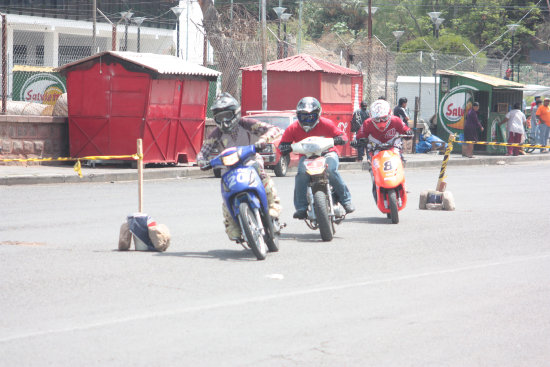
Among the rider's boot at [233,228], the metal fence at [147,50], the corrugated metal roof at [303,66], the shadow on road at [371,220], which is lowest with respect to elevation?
the shadow on road at [371,220]

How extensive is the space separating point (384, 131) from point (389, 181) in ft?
3.27

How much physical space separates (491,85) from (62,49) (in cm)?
2818

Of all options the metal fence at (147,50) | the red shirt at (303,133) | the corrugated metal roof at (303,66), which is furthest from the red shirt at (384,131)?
A: the metal fence at (147,50)

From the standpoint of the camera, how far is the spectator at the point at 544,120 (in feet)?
97.6

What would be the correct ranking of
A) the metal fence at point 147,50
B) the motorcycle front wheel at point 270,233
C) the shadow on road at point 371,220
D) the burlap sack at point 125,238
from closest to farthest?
the motorcycle front wheel at point 270,233 → the burlap sack at point 125,238 → the shadow on road at point 371,220 → the metal fence at point 147,50

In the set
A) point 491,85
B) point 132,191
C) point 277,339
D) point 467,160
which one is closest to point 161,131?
point 132,191

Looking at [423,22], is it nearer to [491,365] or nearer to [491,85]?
[491,85]

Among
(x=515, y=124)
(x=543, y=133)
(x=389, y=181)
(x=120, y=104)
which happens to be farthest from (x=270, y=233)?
(x=543, y=133)

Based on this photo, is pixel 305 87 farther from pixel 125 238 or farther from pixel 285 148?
pixel 125 238

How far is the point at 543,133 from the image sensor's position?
3008 centimetres

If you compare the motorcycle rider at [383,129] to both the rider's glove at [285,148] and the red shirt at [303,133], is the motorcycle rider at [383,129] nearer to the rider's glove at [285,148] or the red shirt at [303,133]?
the red shirt at [303,133]

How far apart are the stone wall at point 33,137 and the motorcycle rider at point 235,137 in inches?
454

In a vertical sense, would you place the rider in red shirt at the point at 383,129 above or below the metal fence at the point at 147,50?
below

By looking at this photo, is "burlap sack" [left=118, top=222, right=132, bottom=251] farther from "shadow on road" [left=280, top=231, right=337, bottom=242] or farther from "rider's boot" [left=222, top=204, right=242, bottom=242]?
"shadow on road" [left=280, top=231, right=337, bottom=242]
